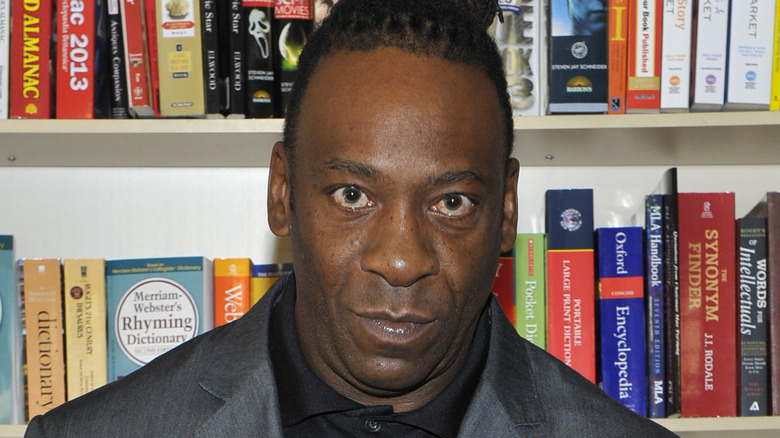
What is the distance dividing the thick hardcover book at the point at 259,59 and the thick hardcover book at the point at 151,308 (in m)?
0.26

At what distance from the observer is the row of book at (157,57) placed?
1563 millimetres

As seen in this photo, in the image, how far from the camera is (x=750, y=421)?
154cm

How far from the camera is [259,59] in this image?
1.57 meters

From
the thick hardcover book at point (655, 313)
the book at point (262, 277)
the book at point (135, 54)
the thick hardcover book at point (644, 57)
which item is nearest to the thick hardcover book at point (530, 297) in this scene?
the thick hardcover book at point (655, 313)

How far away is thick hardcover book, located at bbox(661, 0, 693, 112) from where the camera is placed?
1.56 m

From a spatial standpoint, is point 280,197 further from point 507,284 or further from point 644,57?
point 644,57

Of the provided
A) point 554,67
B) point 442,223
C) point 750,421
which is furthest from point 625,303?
point 442,223

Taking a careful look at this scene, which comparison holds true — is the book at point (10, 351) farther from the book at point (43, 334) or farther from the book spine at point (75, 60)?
the book spine at point (75, 60)

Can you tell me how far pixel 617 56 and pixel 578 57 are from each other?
65mm

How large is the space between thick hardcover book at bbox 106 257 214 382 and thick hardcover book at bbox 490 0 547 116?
0.56m

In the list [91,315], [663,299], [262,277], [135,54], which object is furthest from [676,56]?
[91,315]

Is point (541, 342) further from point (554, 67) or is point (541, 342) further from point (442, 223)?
point (442, 223)

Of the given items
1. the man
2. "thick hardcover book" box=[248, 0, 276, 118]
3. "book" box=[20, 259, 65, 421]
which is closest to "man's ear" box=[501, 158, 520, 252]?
the man

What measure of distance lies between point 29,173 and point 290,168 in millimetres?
863
